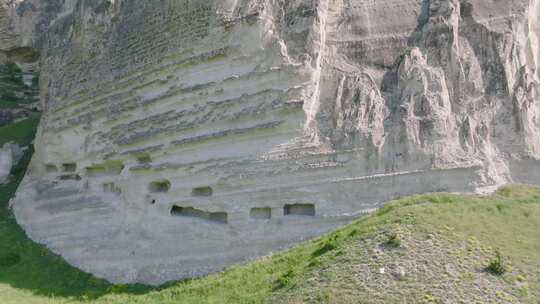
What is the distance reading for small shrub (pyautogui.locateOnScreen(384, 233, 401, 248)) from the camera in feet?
42.2

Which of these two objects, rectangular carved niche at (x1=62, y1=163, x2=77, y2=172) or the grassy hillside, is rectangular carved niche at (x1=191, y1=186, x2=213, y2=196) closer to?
the grassy hillside

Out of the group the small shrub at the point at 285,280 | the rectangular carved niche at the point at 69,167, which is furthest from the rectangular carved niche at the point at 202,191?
the rectangular carved niche at the point at 69,167

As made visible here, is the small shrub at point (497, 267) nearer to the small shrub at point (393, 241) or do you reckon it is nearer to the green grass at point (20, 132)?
the small shrub at point (393, 241)

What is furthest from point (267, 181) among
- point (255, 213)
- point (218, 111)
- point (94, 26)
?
point (94, 26)

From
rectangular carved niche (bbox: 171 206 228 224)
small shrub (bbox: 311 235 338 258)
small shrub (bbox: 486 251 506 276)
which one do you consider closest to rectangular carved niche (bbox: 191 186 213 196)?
rectangular carved niche (bbox: 171 206 228 224)

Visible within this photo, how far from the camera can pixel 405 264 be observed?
12.4m

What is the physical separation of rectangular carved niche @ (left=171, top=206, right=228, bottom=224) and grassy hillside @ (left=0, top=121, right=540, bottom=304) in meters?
2.05

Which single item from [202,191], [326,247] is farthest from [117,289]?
[326,247]

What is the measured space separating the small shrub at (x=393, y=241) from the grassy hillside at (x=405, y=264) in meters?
0.02

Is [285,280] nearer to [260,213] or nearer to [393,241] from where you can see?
[393,241]

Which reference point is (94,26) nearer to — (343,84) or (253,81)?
(253,81)

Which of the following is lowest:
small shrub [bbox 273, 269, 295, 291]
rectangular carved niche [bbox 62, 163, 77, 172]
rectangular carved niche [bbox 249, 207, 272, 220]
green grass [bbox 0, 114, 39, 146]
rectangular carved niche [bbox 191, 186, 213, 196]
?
small shrub [bbox 273, 269, 295, 291]

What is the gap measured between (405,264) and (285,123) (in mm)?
5407

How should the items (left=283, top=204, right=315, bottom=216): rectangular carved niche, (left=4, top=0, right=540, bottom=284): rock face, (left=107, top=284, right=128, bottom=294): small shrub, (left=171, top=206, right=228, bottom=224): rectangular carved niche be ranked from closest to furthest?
1. (left=4, top=0, right=540, bottom=284): rock face
2. (left=283, top=204, right=315, bottom=216): rectangular carved niche
3. (left=107, top=284, right=128, bottom=294): small shrub
4. (left=171, top=206, right=228, bottom=224): rectangular carved niche
